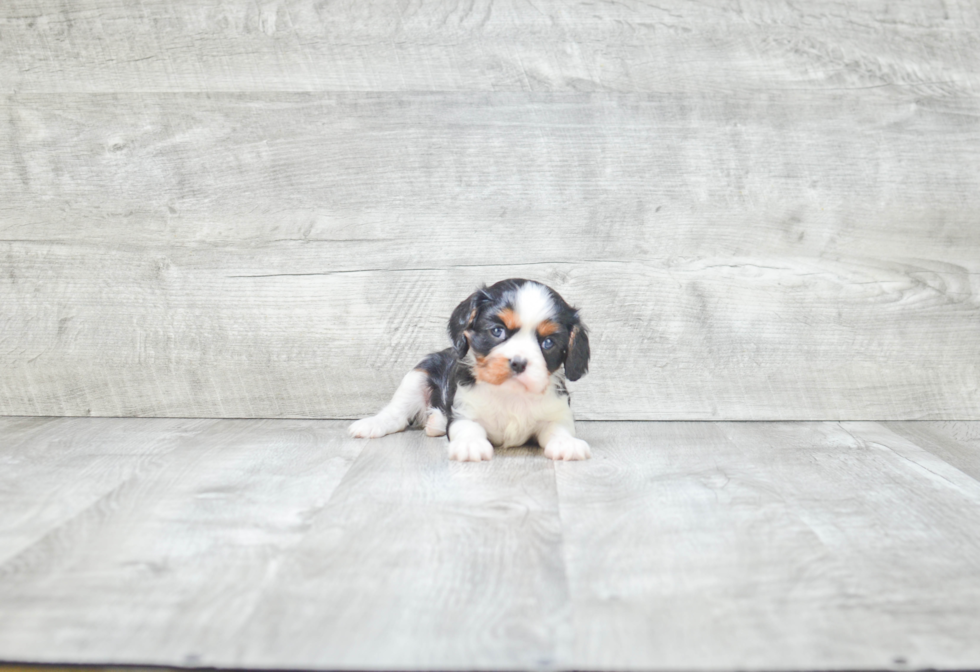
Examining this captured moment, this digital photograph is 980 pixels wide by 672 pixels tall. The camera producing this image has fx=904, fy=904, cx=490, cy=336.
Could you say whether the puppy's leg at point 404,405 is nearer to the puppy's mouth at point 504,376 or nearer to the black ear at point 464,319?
the black ear at point 464,319

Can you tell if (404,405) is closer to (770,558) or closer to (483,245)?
(483,245)

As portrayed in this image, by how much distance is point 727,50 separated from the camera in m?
3.20

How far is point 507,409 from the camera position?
8.84 ft

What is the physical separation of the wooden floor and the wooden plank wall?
62 cm

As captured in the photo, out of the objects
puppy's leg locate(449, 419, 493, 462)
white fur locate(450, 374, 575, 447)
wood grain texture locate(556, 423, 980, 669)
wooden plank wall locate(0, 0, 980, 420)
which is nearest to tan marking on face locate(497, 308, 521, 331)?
white fur locate(450, 374, 575, 447)

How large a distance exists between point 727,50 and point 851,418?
4.60 feet

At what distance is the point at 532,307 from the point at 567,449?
42cm

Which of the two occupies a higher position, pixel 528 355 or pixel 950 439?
pixel 528 355

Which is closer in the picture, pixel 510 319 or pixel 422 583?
pixel 422 583

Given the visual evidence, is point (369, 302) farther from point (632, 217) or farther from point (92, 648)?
point (92, 648)

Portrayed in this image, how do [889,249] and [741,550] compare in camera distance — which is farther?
[889,249]

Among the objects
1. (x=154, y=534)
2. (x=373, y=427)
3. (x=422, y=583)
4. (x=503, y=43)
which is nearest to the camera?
(x=422, y=583)

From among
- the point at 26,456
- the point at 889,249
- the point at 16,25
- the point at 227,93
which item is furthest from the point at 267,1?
the point at 889,249

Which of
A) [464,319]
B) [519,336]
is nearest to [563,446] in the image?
[519,336]
